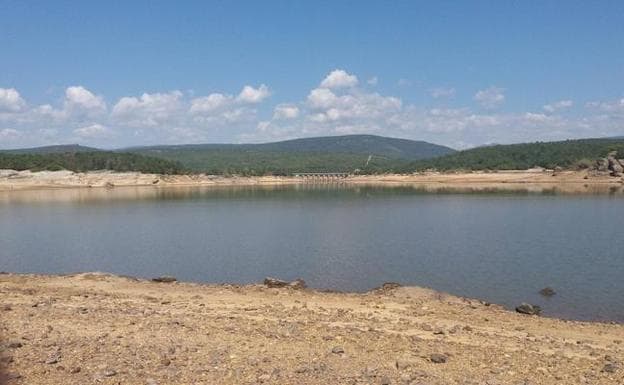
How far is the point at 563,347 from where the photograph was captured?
13445 millimetres

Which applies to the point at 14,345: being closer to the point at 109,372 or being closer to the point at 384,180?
the point at 109,372

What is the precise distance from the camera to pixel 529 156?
6491 inches

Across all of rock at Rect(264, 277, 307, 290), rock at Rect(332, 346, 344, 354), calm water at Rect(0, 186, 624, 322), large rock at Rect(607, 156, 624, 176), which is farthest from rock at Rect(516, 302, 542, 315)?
large rock at Rect(607, 156, 624, 176)

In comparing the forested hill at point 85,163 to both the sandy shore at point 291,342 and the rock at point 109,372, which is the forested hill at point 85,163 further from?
the rock at point 109,372

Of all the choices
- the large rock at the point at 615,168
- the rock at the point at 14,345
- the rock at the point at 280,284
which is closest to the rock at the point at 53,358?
the rock at the point at 14,345

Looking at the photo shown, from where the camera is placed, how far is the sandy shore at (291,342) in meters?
10.7

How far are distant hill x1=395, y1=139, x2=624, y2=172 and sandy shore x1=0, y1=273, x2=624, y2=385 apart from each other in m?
128

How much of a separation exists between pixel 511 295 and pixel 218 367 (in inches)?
608

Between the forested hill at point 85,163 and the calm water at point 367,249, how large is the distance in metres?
86.5

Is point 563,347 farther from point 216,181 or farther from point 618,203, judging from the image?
point 216,181

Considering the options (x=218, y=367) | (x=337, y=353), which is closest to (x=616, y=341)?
(x=337, y=353)

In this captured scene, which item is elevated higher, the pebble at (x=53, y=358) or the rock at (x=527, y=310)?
the pebble at (x=53, y=358)

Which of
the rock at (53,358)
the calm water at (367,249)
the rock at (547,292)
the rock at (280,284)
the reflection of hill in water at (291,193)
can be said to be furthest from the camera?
the reflection of hill in water at (291,193)

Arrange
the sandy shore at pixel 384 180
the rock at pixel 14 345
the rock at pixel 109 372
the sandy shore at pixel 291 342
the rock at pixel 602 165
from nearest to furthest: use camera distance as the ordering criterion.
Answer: the rock at pixel 109 372 < the sandy shore at pixel 291 342 < the rock at pixel 14 345 < the sandy shore at pixel 384 180 < the rock at pixel 602 165
